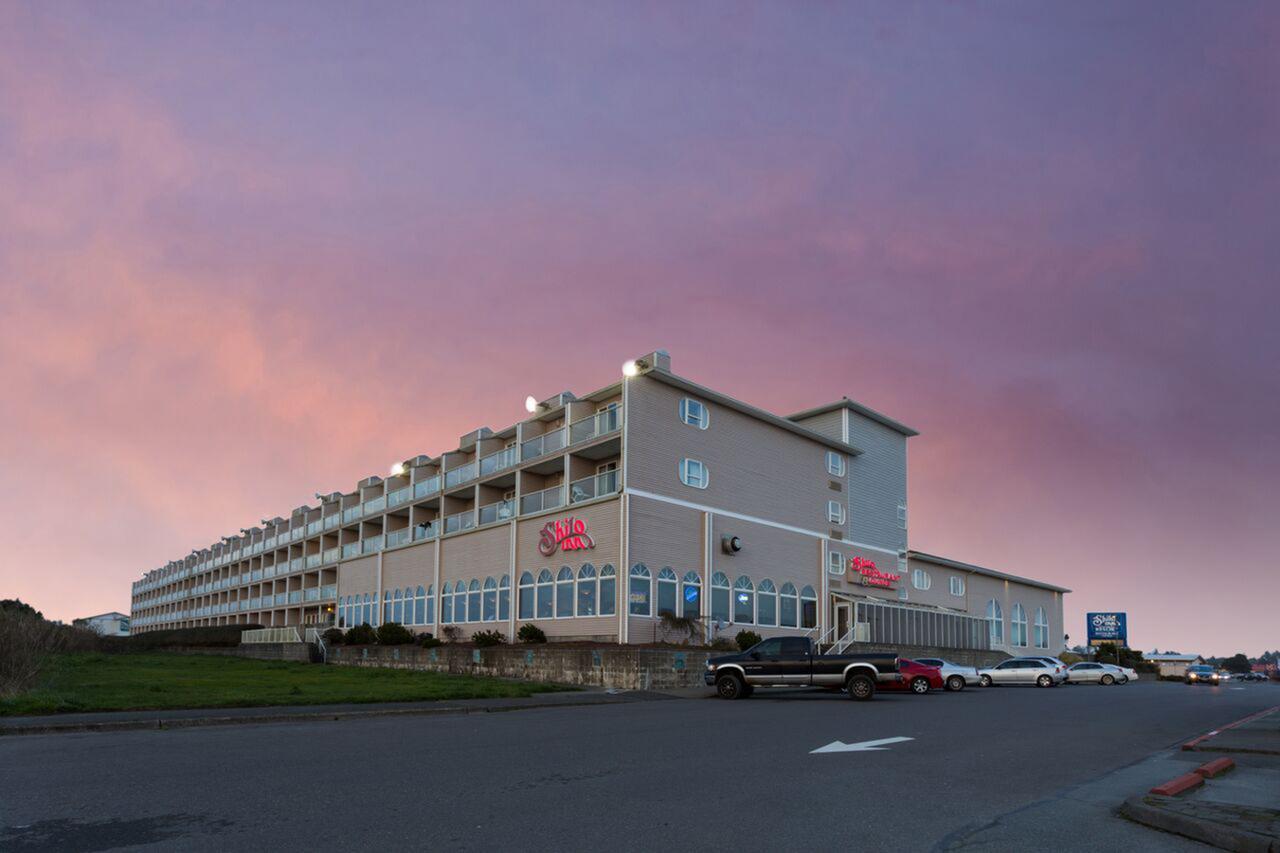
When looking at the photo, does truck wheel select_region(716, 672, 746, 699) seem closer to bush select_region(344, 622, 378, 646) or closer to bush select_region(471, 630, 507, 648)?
bush select_region(471, 630, 507, 648)

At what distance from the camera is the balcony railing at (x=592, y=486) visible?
37250 mm

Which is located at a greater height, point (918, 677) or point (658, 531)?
point (658, 531)

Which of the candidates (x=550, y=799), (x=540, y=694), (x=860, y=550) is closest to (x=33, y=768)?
(x=550, y=799)

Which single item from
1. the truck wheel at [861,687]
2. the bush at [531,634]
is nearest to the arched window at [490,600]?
the bush at [531,634]

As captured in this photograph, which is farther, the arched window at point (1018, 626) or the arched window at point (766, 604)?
the arched window at point (1018, 626)

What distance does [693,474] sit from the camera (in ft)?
128

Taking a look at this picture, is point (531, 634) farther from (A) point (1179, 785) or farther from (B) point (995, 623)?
(B) point (995, 623)

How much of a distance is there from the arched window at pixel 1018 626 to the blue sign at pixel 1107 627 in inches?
419

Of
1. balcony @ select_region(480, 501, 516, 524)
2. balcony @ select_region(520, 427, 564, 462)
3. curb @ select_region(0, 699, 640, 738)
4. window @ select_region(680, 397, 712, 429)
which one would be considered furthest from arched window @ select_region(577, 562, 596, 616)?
curb @ select_region(0, 699, 640, 738)

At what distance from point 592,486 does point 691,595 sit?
602 centimetres

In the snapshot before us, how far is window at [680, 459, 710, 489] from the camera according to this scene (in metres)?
38.5

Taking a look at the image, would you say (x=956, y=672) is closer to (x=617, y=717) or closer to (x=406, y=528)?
(x=617, y=717)

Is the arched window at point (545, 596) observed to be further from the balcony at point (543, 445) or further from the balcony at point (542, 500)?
the balcony at point (543, 445)

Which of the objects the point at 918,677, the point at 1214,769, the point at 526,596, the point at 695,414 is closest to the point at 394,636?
the point at 526,596
